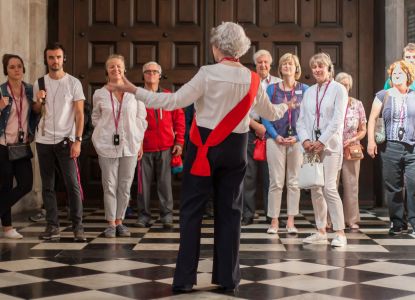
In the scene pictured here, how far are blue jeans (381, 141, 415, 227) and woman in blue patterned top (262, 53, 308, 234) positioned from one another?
737mm

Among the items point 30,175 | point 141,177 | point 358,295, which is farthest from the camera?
point 141,177

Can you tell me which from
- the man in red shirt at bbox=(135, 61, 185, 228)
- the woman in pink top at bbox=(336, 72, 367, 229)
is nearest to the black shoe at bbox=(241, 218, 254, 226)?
the man in red shirt at bbox=(135, 61, 185, 228)

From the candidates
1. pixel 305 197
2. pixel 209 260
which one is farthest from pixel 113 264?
pixel 305 197

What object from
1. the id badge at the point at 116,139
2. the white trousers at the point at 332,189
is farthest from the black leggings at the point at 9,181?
the white trousers at the point at 332,189

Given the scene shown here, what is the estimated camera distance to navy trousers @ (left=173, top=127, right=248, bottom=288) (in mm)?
3729

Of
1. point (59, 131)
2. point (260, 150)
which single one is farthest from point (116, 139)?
point (260, 150)

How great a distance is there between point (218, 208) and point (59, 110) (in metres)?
2.21

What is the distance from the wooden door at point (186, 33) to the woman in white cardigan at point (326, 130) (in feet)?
9.06

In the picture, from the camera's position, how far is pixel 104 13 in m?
8.30

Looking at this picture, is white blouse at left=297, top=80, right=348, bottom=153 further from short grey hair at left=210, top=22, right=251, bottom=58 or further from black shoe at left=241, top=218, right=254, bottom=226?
short grey hair at left=210, top=22, right=251, bottom=58

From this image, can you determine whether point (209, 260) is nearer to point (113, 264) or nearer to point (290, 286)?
point (113, 264)

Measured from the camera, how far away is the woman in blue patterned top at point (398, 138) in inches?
238

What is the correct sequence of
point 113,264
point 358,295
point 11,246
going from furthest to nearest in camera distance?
point 11,246, point 113,264, point 358,295

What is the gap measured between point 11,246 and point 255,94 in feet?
7.88
